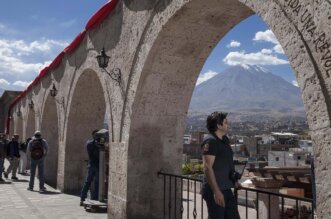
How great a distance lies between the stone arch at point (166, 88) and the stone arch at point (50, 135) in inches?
297

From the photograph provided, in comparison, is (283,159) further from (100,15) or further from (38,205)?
(100,15)

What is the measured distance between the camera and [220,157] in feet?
12.4

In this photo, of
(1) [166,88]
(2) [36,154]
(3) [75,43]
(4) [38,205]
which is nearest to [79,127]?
(2) [36,154]

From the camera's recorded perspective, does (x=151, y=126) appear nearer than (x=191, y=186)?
Yes

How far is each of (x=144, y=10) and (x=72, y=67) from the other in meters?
4.83

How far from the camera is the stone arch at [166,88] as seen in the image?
5055mm

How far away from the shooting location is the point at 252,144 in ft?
245

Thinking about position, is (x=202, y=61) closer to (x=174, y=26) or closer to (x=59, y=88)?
(x=174, y=26)

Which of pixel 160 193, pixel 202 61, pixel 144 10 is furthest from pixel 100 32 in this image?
pixel 160 193

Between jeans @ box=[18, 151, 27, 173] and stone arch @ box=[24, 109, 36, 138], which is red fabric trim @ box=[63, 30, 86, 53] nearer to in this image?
jeans @ box=[18, 151, 27, 173]

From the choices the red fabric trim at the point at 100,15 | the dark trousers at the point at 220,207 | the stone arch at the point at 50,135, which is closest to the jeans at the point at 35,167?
the stone arch at the point at 50,135

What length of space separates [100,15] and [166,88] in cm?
259

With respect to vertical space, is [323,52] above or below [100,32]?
below

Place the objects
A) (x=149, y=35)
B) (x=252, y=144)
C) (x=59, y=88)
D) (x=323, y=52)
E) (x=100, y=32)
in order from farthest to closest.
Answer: (x=252, y=144) < (x=59, y=88) < (x=100, y=32) < (x=149, y=35) < (x=323, y=52)
